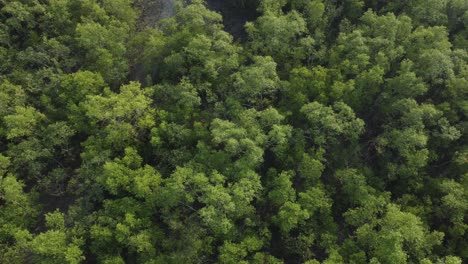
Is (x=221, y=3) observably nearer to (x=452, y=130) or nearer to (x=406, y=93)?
(x=406, y=93)

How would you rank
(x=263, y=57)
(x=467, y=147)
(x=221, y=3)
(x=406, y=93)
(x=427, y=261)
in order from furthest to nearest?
(x=221, y=3) → (x=263, y=57) → (x=406, y=93) → (x=467, y=147) → (x=427, y=261)

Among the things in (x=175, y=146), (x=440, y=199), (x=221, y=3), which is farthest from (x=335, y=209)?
(x=221, y=3)

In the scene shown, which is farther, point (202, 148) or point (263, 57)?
point (263, 57)

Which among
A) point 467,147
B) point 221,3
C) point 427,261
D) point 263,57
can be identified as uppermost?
point 221,3

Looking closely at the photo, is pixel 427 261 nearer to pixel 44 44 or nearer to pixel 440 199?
pixel 440 199

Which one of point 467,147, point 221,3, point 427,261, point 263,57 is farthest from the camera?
point 221,3

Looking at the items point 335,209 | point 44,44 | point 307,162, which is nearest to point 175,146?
point 307,162

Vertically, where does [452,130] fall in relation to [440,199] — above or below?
above
